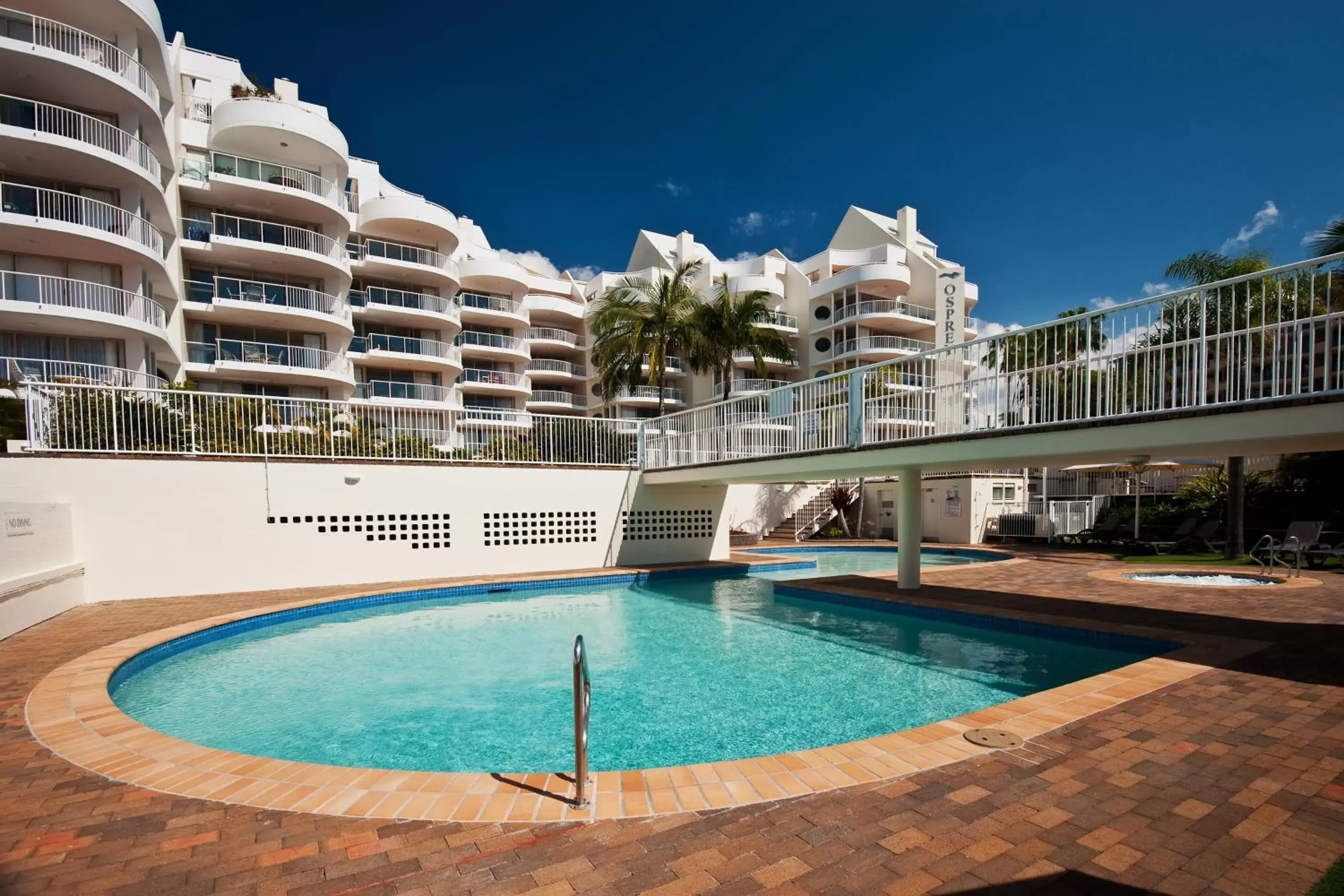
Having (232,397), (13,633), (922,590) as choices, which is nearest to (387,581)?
(232,397)

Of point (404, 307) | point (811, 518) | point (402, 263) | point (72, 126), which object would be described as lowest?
point (811, 518)

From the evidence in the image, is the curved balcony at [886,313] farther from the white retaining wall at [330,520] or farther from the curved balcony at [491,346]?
the white retaining wall at [330,520]

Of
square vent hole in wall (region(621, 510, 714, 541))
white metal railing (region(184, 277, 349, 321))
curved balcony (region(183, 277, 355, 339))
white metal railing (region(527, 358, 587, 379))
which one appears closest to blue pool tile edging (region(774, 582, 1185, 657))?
square vent hole in wall (region(621, 510, 714, 541))

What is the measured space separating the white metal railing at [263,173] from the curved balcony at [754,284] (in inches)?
925

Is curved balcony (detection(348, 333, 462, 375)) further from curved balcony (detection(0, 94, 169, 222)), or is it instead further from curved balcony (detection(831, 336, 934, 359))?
curved balcony (detection(831, 336, 934, 359))

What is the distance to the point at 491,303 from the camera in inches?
1427

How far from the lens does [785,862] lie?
2.55m

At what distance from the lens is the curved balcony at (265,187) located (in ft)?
77.6

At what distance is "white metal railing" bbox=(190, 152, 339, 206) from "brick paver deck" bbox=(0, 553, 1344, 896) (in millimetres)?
26871

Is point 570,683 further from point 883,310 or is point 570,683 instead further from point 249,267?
point 883,310

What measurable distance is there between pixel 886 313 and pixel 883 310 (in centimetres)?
47

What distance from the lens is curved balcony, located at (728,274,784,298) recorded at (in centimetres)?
4091

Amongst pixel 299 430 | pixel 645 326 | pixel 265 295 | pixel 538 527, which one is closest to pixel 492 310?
pixel 265 295

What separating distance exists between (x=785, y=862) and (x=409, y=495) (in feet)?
39.0
